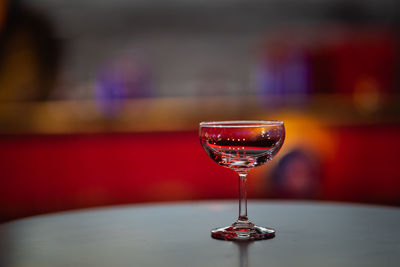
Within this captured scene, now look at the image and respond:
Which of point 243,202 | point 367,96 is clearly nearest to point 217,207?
point 243,202

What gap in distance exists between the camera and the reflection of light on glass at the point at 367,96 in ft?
8.86

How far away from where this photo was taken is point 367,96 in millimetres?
2922

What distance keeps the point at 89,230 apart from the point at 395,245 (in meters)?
0.44

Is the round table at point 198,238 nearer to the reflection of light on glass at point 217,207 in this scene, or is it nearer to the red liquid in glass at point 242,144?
the reflection of light on glass at point 217,207

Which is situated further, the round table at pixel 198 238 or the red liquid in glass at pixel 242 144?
the red liquid in glass at pixel 242 144

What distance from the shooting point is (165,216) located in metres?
1.04

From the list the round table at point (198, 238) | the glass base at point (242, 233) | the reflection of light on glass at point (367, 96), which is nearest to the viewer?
the round table at point (198, 238)

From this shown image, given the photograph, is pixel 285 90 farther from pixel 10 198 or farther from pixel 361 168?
pixel 10 198

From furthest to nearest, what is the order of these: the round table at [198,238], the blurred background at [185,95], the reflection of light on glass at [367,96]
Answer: the reflection of light on glass at [367,96] < the blurred background at [185,95] < the round table at [198,238]

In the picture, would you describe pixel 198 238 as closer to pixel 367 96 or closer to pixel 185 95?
pixel 367 96

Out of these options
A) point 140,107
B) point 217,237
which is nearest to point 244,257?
point 217,237

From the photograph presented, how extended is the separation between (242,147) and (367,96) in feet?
7.33

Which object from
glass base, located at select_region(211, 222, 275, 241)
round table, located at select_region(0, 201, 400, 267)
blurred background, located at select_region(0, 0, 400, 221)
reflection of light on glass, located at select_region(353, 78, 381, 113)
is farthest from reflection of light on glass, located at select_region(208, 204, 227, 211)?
reflection of light on glass, located at select_region(353, 78, 381, 113)

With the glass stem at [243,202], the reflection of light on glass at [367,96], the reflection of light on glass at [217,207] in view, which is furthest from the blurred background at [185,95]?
the glass stem at [243,202]
